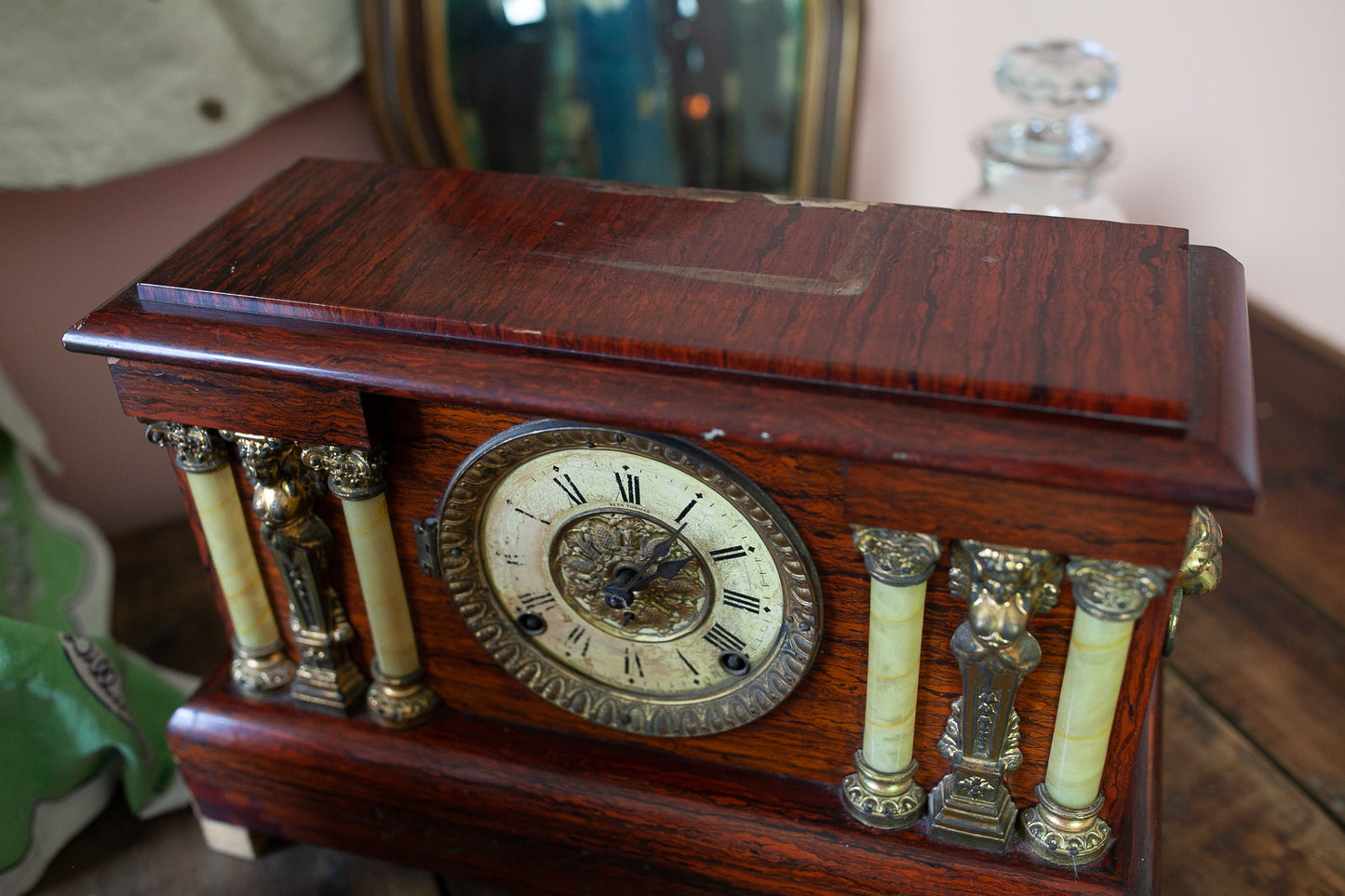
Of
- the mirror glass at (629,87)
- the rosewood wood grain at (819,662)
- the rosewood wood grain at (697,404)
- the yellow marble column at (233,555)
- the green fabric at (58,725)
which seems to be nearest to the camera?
the rosewood wood grain at (697,404)

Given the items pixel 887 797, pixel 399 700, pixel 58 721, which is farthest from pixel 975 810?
pixel 58 721

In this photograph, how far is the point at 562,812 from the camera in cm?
89

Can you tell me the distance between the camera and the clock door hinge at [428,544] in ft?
2.74

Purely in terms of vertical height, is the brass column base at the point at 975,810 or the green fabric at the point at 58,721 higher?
the brass column base at the point at 975,810

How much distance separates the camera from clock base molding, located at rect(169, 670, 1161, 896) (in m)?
0.82

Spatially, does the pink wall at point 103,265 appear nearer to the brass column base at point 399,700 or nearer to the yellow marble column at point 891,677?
the brass column base at point 399,700

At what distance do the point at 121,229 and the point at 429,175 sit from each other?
1.70ft

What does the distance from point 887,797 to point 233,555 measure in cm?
50

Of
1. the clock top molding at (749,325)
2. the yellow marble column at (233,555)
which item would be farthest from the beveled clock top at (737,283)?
the yellow marble column at (233,555)

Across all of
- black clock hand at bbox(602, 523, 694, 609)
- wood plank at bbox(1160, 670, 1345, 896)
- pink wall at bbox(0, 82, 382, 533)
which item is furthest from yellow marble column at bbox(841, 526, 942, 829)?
pink wall at bbox(0, 82, 382, 533)

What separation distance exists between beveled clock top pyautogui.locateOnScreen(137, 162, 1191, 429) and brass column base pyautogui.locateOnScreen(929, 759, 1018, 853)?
0.28m

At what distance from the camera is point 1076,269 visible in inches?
29.5

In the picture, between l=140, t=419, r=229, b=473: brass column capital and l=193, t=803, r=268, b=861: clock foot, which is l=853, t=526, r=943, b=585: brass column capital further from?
l=193, t=803, r=268, b=861: clock foot

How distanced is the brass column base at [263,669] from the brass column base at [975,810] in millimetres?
515
